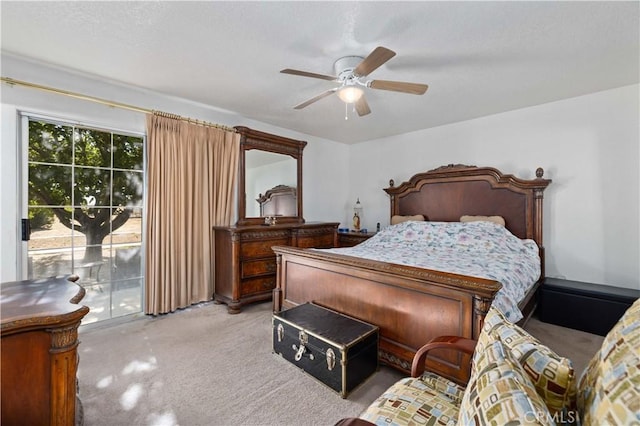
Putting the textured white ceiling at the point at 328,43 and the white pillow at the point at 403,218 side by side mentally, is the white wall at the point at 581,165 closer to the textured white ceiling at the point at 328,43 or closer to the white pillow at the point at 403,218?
the textured white ceiling at the point at 328,43

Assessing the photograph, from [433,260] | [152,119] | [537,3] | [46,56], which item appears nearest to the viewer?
[537,3]

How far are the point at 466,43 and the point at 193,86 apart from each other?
102 inches

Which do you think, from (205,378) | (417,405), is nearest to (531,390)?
(417,405)

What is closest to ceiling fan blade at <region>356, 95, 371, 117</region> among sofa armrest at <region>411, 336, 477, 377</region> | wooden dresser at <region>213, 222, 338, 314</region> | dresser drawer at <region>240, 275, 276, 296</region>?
wooden dresser at <region>213, 222, 338, 314</region>

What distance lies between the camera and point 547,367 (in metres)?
0.85

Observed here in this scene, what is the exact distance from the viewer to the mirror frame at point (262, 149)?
150 inches

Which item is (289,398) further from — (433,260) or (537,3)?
(537,3)

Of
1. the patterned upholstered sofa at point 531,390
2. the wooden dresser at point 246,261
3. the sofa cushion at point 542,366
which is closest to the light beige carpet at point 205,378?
the wooden dresser at point 246,261

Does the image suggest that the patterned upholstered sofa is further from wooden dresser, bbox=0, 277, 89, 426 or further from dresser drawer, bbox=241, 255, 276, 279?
dresser drawer, bbox=241, 255, 276, 279

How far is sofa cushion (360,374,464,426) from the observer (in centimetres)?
107

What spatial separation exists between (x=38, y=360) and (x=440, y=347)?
5.71ft

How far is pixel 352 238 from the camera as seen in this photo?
15.1ft

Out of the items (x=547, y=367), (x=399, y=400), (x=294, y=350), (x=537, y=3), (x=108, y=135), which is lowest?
(x=294, y=350)

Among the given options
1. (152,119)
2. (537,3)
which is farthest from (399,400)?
(152,119)
